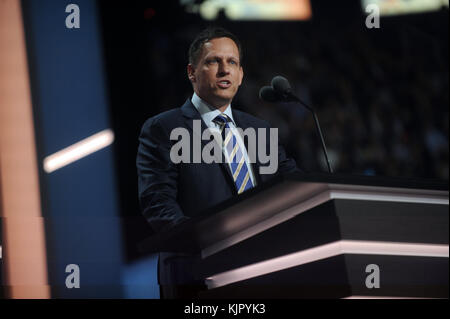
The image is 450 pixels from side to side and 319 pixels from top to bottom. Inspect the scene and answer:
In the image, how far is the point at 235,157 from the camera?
5.18 ft

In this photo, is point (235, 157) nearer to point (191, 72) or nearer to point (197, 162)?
point (197, 162)

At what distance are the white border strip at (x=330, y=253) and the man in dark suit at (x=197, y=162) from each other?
0.37ft

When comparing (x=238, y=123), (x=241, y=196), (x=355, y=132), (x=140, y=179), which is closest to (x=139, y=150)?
(x=140, y=179)

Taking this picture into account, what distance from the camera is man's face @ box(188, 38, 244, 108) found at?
66.2 inches

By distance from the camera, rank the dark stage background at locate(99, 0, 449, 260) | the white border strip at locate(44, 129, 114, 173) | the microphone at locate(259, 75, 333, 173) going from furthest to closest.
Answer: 1. the dark stage background at locate(99, 0, 449, 260)
2. the white border strip at locate(44, 129, 114, 173)
3. the microphone at locate(259, 75, 333, 173)

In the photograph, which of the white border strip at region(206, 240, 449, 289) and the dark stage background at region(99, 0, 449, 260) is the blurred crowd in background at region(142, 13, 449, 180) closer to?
the dark stage background at region(99, 0, 449, 260)

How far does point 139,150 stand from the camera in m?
1.62

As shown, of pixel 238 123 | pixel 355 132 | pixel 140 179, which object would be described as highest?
pixel 355 132

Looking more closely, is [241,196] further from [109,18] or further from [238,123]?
[109,18]

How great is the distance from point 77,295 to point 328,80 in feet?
11.2

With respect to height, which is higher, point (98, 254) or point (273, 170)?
point (273, 170)

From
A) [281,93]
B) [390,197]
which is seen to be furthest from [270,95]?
[390,197]

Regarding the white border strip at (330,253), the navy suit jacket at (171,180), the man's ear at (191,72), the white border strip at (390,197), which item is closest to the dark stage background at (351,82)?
the man's ear at (191,72)

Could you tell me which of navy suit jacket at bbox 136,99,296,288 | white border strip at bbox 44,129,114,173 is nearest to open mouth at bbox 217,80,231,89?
navy suit jacket at bbox 136,99,296,288
